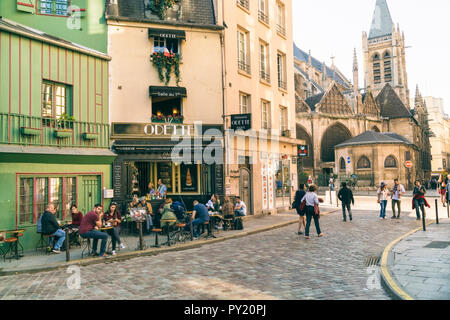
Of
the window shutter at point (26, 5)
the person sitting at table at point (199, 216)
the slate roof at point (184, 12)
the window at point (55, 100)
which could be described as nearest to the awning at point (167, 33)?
the slate roof at point (184, 12)

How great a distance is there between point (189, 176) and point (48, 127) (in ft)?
19.7

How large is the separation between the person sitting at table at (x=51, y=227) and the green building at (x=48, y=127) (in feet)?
4.13

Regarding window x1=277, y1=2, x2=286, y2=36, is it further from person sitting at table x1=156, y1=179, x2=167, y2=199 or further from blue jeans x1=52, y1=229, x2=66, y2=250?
blue jeans x1=52, y1=229, x2=66, y2=250

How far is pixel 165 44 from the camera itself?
51.3 feet

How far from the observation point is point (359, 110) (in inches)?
2210

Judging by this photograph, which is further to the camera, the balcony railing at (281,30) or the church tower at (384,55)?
the church tower at (384,55)

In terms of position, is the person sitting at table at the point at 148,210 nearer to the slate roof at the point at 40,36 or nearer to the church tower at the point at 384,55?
the slate roof at the point at 40,36

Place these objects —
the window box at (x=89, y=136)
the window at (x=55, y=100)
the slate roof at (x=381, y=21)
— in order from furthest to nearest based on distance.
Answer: the slate roof at (x=381, y=21), the window box at (x=89, y=136), the window at (x=55, y=100)

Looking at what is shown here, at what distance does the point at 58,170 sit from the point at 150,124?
4096 millimetres

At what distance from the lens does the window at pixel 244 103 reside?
17.8 m

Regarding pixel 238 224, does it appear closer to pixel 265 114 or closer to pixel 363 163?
pixel 265 114
